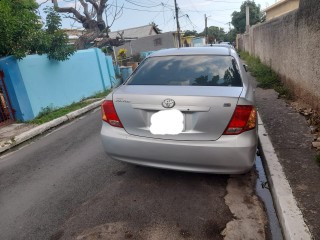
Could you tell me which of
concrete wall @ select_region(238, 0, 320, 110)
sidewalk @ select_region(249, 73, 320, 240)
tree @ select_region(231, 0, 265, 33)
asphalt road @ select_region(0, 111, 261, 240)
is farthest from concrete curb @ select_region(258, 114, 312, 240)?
tree @ select_region(231, 0, 265, 33)

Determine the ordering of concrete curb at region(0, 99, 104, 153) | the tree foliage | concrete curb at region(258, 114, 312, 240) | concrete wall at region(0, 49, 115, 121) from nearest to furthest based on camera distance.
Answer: concrete curb at region(258, 114, 312, 240) < concrete curb at region(0, 99, 104, 153) < the tree foliage < concrete wall at region(0, 49, 115, 121)

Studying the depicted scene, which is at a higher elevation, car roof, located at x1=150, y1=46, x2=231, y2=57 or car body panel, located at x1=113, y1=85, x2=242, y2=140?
car roof, located at x1=150, y1=46, x2=231, y2=57

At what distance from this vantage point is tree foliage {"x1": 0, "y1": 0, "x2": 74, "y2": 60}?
278 inches

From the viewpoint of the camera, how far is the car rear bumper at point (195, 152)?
2.90 meters

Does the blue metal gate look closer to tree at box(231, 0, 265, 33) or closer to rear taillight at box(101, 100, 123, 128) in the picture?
rear taillight at box(101, 100, 123, 128)

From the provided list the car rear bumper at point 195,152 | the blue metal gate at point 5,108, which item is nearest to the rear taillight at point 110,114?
the car rear bumper at point 195,152

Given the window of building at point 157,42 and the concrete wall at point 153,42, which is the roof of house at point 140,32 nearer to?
the concrete wall at point 153,42

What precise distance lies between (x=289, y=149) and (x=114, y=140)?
2482mm

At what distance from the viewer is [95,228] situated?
9.32 ft

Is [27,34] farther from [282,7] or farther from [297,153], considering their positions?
[282,7]

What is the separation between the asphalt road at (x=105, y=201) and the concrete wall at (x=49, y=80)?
11.2ft

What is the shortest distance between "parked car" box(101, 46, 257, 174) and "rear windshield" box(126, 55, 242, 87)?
0.04ft

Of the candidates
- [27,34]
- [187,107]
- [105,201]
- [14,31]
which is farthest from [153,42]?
[187,107]

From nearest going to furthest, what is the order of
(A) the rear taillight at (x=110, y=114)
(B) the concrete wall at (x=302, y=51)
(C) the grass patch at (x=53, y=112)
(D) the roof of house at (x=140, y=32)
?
(A) the rear taillight at (x=110, y=114)
(B) the concrete wall at (x=302, y=51)
(C) the grass patch at (x=53, y=112)
(D) the roof of house at (x=140, y=32)
